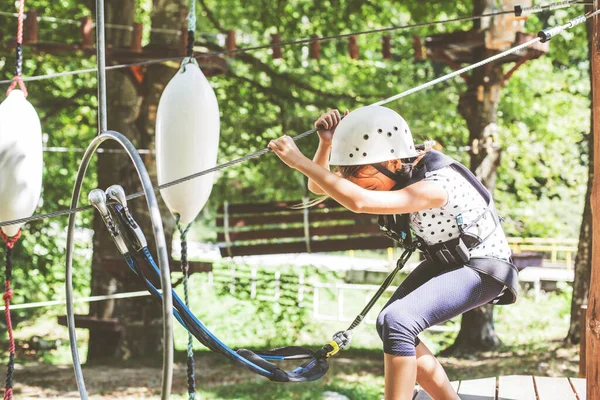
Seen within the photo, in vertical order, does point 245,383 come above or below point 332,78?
below

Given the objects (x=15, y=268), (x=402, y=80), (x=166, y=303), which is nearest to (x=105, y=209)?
(x=166, y=303)

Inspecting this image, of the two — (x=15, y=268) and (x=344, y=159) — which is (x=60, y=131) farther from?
(x=344, y=159)

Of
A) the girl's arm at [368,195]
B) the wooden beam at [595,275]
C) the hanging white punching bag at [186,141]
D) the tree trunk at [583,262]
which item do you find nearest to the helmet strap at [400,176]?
the girl's arm at [368,195]

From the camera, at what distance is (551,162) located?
36.4 ft

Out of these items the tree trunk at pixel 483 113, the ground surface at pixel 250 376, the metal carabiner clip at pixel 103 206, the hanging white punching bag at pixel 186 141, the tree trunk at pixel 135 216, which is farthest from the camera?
the tree trunk at pixel 483 113

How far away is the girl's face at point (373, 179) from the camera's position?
2.41 m

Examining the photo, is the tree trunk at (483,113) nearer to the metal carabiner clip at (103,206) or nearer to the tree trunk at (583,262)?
the tree trunk at (583,262)

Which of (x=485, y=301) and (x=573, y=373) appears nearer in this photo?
(x=485, y=301)

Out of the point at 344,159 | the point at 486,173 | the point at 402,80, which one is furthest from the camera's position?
the point at 402,80

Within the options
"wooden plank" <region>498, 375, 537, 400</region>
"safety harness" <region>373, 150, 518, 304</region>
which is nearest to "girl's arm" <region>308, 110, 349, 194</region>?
"safety harness" <region>373, 150, 518, 304</region>

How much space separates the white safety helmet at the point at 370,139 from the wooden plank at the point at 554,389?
157 centimetres

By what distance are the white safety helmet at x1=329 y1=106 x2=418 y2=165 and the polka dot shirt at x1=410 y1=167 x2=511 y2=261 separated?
0.44 ft

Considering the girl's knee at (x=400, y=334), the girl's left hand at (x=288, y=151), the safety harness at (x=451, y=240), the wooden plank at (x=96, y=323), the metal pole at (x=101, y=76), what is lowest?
the wooden plank at (x=96, y=323)

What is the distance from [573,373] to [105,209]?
5.51m
